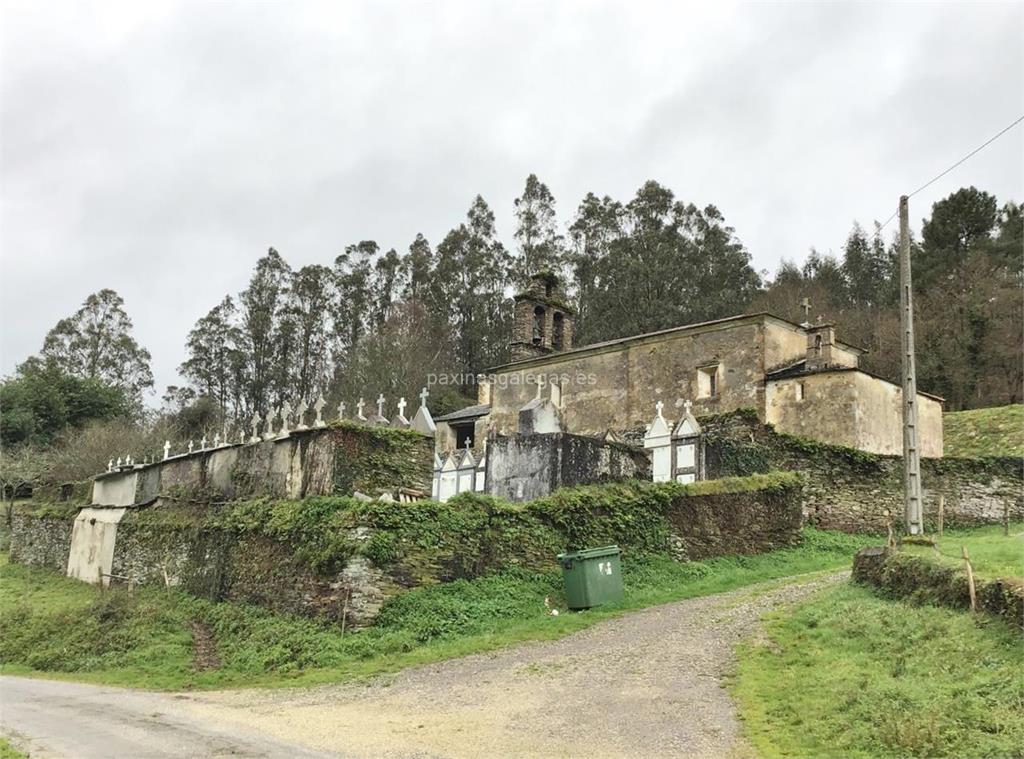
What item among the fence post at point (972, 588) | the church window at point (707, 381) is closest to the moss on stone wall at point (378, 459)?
the fence post at point (972, 588)

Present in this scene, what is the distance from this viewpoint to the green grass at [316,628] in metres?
12.4

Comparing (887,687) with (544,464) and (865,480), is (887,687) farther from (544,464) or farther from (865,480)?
(865,480)

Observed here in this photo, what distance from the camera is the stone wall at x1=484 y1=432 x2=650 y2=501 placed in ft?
59.4

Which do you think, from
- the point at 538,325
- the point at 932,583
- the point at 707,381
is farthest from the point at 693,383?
the point at 932,583

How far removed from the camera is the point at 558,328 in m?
36.2

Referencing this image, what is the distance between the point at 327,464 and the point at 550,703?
7.74m

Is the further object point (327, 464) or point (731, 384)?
point (731, 384)

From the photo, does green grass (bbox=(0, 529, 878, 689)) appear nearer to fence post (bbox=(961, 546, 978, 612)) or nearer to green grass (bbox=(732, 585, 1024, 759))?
green grass (bbox=(732, 585, 1024, 759))

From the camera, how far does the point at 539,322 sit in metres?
35.7

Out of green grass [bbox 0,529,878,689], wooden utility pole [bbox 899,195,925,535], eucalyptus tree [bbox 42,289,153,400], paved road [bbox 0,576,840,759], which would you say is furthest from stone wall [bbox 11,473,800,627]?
eucalyptus tree [bbox 42,289,153,400]

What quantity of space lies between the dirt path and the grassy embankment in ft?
1.51

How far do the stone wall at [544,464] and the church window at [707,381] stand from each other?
9360mm

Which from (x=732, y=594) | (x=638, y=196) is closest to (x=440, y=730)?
(x=732, y=594)

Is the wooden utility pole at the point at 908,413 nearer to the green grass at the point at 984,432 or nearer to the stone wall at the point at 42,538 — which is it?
the green grass at the point at 984,432
